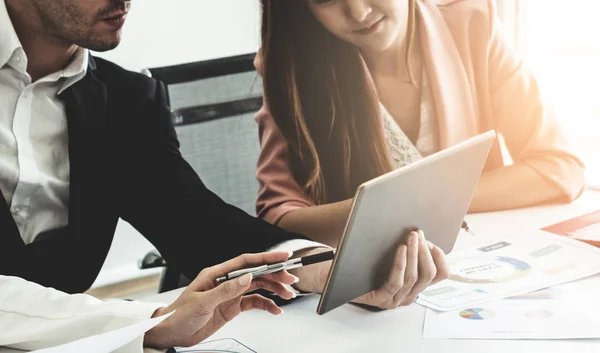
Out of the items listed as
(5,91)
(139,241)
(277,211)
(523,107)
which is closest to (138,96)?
(5,91)

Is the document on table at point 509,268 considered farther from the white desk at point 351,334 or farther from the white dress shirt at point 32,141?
the white dress shirt at point 32,141

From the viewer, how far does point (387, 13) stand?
1308mm

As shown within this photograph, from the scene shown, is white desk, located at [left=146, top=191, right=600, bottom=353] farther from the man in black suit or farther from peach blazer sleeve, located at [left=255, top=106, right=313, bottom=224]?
peach blazer sleeve, located at [left=255, top=106, right=313, bottom=224]

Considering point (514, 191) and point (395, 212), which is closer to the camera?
point (395, 212)

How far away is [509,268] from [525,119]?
17.5 inches

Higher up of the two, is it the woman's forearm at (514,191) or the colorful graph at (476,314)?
the colorful graph at (476,314)

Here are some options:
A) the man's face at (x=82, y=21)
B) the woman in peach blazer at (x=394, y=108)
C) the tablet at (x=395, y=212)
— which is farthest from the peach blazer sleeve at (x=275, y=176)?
the tablet at (x=395, y=212)

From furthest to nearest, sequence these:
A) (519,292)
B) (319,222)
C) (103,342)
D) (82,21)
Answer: (319,222), (82,21), (519,292), (103,342)

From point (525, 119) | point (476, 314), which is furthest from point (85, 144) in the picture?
point (525, 119)

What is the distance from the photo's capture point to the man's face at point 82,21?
1.24m

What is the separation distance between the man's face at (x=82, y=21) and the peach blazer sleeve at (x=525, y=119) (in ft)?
2.49

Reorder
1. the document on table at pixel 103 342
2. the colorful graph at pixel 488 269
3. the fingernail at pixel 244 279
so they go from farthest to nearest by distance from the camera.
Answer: the colorful graph at pixel 488 269 → the fingernail at pixel 244 279 → the document on table at pixel 103 342

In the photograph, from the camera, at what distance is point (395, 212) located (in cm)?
87

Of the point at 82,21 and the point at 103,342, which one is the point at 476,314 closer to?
the point at 103,342
